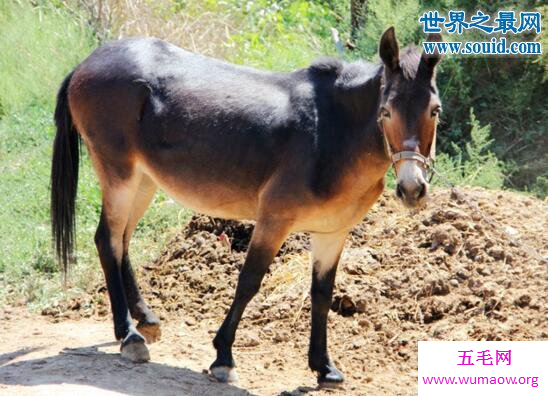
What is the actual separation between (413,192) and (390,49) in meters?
0.84

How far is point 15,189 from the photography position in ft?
32.0

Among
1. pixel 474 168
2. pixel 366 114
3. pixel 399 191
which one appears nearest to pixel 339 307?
pixel 366 114

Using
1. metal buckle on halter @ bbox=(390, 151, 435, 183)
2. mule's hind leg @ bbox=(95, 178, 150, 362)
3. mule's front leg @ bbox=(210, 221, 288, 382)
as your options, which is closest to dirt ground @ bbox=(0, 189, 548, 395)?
mule's front leg @ bbox=(210, 221, 288, 382)

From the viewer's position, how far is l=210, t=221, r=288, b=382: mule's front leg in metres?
5.88

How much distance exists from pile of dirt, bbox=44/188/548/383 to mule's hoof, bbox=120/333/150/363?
0.87 meters

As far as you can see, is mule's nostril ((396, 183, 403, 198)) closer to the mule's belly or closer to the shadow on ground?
the mule's belly

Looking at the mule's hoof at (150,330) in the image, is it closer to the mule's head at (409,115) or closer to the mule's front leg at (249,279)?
the mule's front leg at (249,279)

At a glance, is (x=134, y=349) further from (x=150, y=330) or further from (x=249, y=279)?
(x=249, y=279)

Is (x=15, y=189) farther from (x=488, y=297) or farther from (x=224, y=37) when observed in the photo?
(x=488, y=297)

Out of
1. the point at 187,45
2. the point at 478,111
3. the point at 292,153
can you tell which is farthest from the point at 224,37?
the point at 292,153

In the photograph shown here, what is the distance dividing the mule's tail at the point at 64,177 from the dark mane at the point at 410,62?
2.54m

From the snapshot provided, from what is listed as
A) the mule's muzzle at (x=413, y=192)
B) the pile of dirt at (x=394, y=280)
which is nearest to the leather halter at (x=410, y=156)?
the mule's muzzle at (x=413, y=192)

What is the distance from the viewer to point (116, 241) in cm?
656

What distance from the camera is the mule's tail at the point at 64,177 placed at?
6.86 metres
